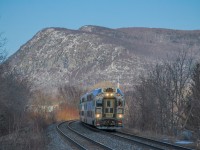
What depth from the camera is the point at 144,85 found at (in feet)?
115

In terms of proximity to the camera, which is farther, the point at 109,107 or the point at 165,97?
the point at 109,107

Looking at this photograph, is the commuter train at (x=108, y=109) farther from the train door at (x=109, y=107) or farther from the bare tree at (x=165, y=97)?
the bare tree at (x=165, y=97)

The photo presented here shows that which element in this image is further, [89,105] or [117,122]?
[89,105]

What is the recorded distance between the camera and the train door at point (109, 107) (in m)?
33.6

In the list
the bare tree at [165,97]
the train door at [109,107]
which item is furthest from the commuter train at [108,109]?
the bare tree at [165,97]

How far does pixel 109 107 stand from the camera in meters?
33.9

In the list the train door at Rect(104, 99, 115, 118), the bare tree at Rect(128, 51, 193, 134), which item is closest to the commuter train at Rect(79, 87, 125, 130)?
the train door at Rect(104, 99, 115, 118)

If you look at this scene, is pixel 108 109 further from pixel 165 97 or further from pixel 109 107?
pixel 165 97

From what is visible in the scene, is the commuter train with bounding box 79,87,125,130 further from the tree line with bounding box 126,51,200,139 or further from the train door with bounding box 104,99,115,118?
the tree line with bounding box 126,51,200,139

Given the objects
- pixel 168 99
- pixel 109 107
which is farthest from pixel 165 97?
pixel 109 107

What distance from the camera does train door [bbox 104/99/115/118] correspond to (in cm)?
3356

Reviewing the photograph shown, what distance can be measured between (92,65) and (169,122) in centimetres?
14963

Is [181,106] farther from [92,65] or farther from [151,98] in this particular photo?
[92,65]

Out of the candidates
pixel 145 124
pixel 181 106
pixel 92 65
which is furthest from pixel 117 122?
pixel 92 65
